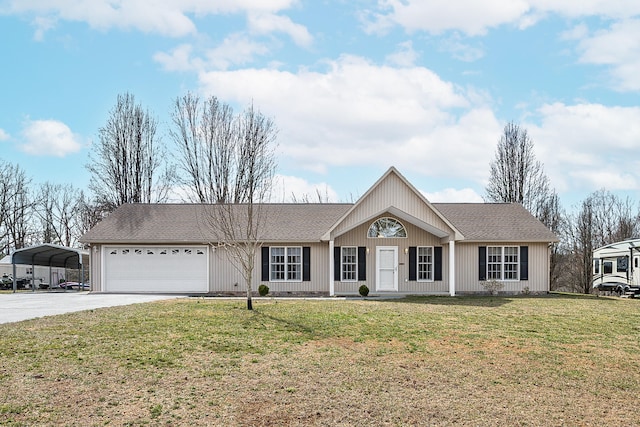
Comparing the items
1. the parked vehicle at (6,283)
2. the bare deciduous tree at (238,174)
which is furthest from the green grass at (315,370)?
the parked vehicle at (6,283)

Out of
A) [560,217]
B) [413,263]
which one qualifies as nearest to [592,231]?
[560,217]

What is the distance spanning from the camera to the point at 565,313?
1658 centimetres

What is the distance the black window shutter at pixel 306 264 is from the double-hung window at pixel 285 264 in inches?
5.4

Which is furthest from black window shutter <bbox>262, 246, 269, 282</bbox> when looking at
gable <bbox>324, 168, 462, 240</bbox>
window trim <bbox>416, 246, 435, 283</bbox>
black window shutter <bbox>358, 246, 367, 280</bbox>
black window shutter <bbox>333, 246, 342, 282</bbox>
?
window trim <bbox>416, 246, 435, 283</bbox>

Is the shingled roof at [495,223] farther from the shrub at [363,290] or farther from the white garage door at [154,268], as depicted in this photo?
the white garage door at [154,268]

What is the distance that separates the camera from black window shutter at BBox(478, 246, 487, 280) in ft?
81.4

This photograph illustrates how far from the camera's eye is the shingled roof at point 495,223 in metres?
24.8

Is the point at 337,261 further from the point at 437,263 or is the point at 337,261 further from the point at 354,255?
the point at 437,263

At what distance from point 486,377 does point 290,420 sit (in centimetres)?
345

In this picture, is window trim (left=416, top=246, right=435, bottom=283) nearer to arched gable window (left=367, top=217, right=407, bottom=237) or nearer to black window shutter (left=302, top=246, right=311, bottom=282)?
arched gable window (left=367, top=217, right=407, bottom=237)

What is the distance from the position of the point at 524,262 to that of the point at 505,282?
1231 mm

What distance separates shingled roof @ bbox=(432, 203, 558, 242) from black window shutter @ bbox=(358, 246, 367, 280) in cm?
442

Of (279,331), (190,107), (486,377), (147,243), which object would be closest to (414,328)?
(279,331)

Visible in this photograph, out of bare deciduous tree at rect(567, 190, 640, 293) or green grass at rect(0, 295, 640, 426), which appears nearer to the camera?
green grass at rect(0, 295, 640, 426)
